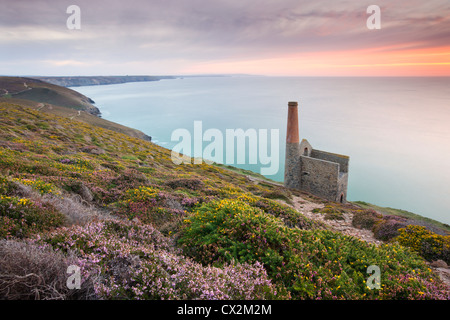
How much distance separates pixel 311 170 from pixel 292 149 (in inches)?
137

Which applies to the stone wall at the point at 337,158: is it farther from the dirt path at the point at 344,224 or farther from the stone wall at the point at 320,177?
the dirt path at the point at 344,224

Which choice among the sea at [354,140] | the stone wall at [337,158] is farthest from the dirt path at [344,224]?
the sea at [354,140]

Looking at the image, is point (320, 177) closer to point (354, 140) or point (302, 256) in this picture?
point (302, 256)

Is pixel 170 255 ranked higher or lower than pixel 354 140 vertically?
higher

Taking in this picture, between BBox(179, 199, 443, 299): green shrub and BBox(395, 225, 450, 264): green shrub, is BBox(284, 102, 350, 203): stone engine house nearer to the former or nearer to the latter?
BBox(395, 225, 450, 264): green shrub

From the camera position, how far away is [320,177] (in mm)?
28859

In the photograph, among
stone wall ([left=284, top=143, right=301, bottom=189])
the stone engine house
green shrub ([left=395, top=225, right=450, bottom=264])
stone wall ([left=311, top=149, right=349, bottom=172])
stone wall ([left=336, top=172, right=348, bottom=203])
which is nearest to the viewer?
green shrub ([left=395, top=225, right=450, bottom=264])

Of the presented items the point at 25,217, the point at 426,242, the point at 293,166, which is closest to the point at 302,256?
the point at 25,217

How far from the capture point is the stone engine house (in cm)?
2795

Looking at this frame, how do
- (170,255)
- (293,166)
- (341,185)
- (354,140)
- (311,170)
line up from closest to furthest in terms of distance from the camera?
(170,255) → (341,185) → (311,170) → (293,166) → (354,140)

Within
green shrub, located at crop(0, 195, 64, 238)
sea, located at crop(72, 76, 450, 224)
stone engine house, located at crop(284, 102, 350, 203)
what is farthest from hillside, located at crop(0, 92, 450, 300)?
sea, located at crop(72, 76, 450, 224)

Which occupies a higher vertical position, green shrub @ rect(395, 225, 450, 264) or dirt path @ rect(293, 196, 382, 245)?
green shrub @ rect(395, 225, 450, 264)
